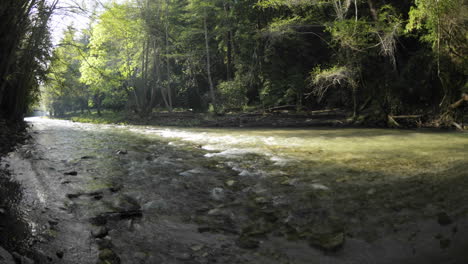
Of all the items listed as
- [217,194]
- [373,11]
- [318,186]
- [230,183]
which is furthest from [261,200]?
[373,11]

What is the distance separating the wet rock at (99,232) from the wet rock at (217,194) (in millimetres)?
1508

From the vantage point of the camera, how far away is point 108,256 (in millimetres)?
2182

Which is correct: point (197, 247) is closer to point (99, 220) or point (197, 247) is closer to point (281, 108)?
point (99, 220)

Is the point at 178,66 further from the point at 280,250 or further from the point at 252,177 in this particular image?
the point at 280,250

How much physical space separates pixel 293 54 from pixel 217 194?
1924 centimetres

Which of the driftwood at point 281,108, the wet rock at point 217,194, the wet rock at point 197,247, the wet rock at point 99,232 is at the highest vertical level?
the driftwood at point 281,108

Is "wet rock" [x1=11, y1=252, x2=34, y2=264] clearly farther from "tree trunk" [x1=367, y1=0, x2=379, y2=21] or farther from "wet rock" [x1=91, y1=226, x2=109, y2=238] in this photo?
"tree trunk" [x1=367, y1=0, x2=379, y2=21]

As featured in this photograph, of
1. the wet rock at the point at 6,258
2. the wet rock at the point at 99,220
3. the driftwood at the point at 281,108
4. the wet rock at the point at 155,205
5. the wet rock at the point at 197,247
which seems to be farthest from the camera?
the driftwood at the point at 281,108

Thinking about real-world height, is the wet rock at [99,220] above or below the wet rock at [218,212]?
above

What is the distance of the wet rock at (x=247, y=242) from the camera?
2.50 m

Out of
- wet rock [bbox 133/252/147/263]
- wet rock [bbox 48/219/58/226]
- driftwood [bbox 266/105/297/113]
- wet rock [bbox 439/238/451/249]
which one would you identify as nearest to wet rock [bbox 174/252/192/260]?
wet rock [bbox 133/252/147/263]

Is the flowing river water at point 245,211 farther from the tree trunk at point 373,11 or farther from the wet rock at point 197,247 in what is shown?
the tree trunk at point 373,11

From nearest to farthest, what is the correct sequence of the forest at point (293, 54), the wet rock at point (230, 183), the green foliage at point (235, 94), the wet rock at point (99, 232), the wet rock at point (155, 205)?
the wet rock at point (99, 232) → the wet rock at point (155, 205) → the wet rock at point (230, 183) → the forest at point (293, 54) → the green foliage at point (235, 94)

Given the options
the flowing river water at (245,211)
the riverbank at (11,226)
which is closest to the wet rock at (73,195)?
the flowing river water at (245,211)
